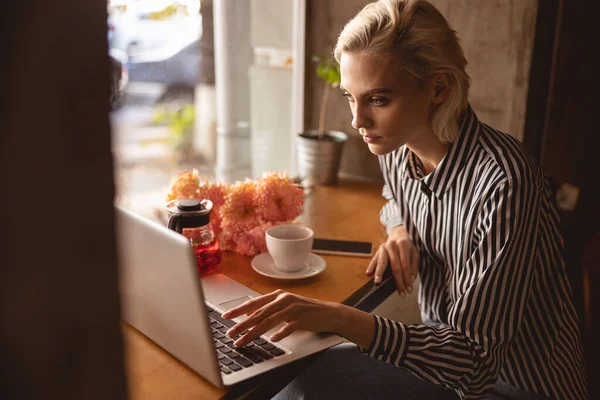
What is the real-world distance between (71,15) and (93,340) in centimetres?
22

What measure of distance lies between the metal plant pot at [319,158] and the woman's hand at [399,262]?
0.67m

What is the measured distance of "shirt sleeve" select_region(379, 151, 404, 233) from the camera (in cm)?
149

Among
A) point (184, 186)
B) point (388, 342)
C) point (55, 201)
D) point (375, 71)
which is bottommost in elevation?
point (388, 342)

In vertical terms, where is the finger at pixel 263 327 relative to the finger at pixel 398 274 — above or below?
above

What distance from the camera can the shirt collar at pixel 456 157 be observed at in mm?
1208

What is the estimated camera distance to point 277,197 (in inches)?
52.1

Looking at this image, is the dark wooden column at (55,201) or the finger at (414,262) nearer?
the dark wooden column at (55,201)

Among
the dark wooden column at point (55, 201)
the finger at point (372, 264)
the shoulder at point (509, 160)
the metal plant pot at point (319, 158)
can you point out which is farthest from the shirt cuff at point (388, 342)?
the metal plant pot at point (319, 158)

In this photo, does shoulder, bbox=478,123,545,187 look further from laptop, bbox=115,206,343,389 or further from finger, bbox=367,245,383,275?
laptop, bbox=115,206,343,389

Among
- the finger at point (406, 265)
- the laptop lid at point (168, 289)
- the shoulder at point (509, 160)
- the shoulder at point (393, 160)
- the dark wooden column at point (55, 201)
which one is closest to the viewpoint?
the dark wooden column at point (55, 201)

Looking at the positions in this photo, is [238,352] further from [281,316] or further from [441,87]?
[441,87]

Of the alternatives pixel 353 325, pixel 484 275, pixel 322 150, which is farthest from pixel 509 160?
pixel 322 150

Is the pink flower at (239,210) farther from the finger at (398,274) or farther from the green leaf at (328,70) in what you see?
the green leaf at (328,70)

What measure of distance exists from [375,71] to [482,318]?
537 millimetres
